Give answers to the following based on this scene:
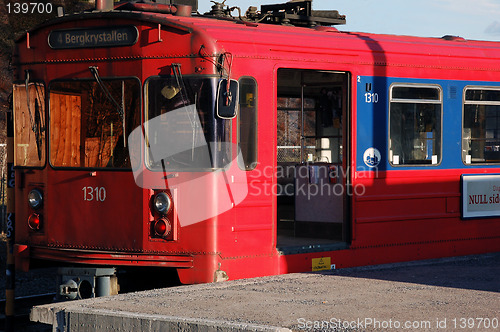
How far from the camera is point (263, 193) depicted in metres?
8.81

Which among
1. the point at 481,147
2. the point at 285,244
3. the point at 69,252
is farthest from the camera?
the point at 481,147

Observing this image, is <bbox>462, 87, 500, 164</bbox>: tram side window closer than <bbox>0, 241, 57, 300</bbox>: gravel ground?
Yes

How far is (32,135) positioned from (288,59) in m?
2.86

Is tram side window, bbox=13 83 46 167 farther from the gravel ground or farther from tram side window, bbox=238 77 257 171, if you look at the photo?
the gravel ground

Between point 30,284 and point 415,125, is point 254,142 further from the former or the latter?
point 30,284

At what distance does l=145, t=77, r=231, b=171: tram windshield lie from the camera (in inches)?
328

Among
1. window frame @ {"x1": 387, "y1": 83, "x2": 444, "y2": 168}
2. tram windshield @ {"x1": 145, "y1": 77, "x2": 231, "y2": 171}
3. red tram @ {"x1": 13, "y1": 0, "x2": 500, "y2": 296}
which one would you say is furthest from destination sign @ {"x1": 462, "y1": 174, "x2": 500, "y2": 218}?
tram windshield @ {"x1": 145, "y1": 77, "x2": 231, "y2": 171}

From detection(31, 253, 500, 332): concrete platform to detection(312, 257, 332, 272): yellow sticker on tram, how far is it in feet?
0.76

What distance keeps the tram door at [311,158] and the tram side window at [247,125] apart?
4.98ft

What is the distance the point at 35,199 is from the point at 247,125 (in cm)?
241

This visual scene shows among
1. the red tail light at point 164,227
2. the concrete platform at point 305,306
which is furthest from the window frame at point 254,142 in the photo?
the concrete platform at point 305,306

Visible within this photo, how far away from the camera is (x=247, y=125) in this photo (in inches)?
343

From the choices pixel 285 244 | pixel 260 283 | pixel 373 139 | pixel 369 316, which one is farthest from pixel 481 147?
pixel 369 316

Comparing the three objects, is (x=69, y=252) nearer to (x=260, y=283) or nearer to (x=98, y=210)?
(x=98, y=210)
